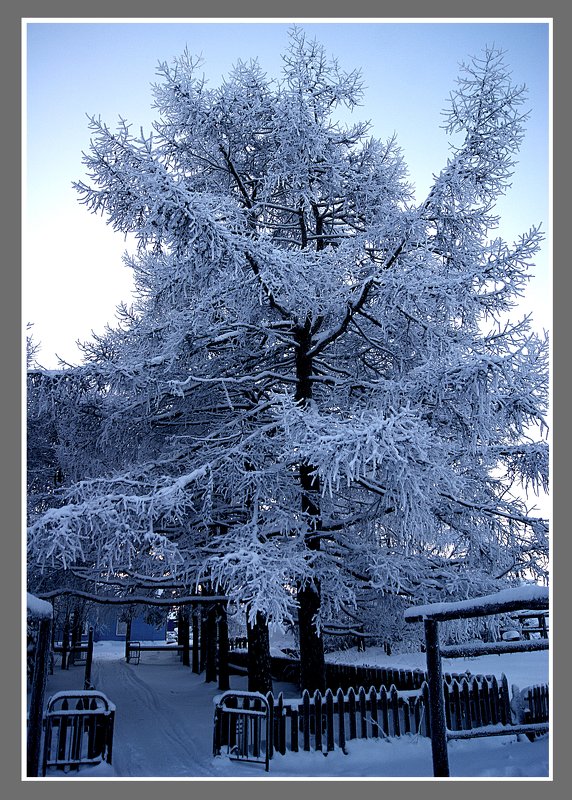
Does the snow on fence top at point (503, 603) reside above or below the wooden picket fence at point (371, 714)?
above

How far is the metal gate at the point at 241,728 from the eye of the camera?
7.13m

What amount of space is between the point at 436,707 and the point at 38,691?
3.67 metres

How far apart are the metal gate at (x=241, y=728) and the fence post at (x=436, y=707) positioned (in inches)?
79.4

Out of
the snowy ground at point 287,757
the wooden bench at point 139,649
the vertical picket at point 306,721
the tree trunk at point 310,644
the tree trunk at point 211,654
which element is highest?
the tree trunk at point 310,644

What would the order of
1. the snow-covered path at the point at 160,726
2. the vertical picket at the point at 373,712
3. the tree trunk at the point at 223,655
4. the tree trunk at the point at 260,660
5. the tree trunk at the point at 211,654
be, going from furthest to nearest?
the tree trunk at the point at 211,654, the tree trunk at the point at 223,655, the tree trunk at the point at 260,660, the vertical picket at the point at 373,712, the snow-covered path at the point at 160,726

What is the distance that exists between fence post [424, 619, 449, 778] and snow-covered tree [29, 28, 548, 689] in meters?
1.39

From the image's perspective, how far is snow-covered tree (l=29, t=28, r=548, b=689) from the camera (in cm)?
713

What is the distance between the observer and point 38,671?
17.9ft

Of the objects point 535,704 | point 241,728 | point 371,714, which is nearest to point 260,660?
point 371,714

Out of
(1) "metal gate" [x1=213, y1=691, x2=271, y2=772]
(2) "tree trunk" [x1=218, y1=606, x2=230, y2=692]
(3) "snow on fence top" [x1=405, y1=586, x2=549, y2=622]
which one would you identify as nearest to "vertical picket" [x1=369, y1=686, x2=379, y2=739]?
(1) "metal gate" [x1=213, y1=691, x2=271, y2=772]

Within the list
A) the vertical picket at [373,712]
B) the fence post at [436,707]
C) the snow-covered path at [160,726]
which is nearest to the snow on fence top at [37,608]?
the snow-covered path at [160,726]

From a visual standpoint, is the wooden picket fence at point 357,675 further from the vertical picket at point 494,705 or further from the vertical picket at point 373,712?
the vertical picket at point 494,705

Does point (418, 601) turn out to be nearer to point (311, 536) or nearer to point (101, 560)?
point (311, 536)

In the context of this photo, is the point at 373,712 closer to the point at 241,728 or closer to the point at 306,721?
the point at 306,721
